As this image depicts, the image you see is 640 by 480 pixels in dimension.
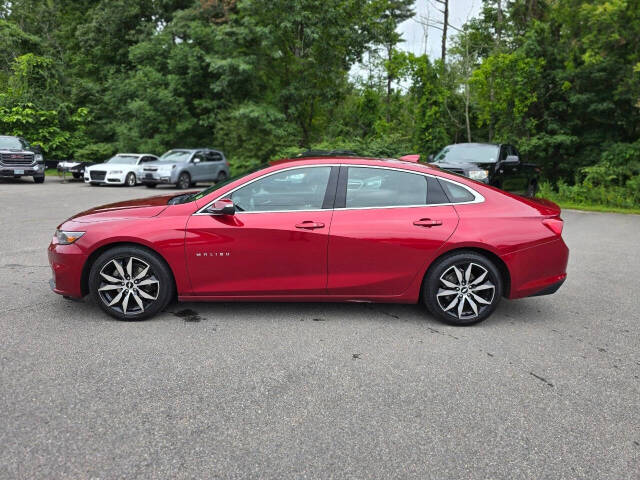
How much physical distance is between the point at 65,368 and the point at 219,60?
2485 cm

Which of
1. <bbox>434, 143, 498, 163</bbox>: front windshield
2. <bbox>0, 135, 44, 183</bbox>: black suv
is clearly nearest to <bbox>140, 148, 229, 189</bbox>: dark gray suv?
<bbox>0, 135, 44, 183</bbox>: black suv

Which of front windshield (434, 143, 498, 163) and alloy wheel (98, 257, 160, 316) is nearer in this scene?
alloy wheel (98, 257, 160, 316)

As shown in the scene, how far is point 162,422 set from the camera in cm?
294

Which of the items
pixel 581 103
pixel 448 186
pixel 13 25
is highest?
pixel 13 25

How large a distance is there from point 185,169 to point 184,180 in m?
0.47

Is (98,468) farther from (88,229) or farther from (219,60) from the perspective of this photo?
(219,60)

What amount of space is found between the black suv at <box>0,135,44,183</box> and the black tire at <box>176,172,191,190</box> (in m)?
6.05

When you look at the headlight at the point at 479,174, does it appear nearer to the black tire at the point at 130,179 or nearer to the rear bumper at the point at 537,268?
the rear bumper at the point at 537,268

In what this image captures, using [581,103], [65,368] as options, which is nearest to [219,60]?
[581,103]

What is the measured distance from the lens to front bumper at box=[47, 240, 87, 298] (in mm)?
4562

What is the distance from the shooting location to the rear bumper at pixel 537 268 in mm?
4637

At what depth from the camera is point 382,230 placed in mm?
4562

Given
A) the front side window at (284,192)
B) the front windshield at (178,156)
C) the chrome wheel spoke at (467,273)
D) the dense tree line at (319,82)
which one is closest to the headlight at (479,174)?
the dense tree line at (319,82)

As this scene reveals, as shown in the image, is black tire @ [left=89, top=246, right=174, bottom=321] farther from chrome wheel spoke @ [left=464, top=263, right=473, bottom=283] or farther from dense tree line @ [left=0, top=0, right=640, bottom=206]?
dense tree line @ [left=0, top=0, right=640, bottom=206]
